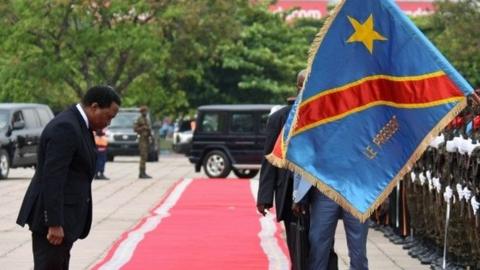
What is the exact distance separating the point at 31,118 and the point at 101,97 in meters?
25.2

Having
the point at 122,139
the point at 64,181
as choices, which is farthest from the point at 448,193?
the point at 122,139

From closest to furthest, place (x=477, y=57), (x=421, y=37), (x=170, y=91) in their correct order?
(x=421, y=37) → (x=477, y=57) → (x=170, y=91)

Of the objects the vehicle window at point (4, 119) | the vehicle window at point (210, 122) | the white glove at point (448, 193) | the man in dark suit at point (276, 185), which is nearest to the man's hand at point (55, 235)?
the man in dark suit at point (276, 185)

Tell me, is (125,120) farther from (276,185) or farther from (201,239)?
(276,185)

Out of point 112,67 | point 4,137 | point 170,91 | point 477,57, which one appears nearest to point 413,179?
point 4,137

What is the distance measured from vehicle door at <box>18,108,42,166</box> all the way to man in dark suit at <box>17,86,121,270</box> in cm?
2399

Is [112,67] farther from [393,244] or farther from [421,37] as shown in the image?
[421,37]

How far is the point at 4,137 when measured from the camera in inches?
1260

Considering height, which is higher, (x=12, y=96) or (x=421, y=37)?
(x=421, y=37)

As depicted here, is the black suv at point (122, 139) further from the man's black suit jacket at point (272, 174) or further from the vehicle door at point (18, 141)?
the man's black suit jacket at point (272, 174)

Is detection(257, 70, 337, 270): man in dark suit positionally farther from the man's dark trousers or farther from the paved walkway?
the paved walkway

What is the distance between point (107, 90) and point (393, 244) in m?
8.41

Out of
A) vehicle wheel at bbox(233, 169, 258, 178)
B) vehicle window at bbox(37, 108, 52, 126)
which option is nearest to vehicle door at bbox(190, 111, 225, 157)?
vehicle wheel at bbox(233, 169, 258, 178)

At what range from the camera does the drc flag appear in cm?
920
